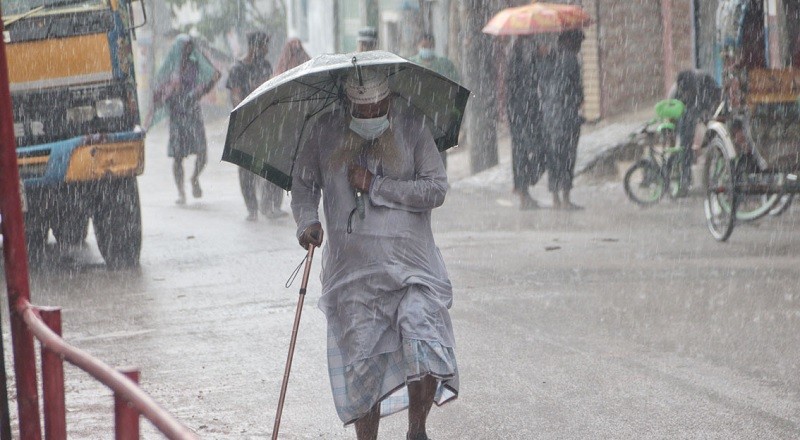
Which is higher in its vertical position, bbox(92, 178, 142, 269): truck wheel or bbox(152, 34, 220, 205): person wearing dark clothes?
bbox(152, 34, 220, 205): person wearing dark clothes

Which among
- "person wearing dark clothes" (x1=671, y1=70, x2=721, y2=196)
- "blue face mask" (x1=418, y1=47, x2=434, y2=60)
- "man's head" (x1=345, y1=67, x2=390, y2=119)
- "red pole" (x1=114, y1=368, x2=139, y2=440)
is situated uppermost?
"man's head" (x1=345, y1=67, x2=390, y2=119)

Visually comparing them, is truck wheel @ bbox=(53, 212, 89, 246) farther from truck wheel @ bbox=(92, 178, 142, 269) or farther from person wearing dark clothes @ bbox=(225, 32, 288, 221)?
person wearing dark clothes @ bbox=(225, 32, 288, 221)

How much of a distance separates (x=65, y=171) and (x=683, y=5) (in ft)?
43.7

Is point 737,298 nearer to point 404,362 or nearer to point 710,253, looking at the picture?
point 710,253

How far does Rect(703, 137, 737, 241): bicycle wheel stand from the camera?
10.6 metres

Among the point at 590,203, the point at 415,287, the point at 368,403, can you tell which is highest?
the point at 415,287

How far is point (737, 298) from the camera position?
838 cm

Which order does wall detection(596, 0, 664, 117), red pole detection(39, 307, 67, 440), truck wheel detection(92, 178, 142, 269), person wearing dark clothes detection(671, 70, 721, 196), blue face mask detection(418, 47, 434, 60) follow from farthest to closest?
wall detection(596, 0, 664, 117)
blue face mask detection(418, 47, 434, 60)
person wearing dark clothes detection(671, 70, 721, 196)
truck wheel detection(92, 178, 142, 269)
red pole detection(39, 307, 67, 440)

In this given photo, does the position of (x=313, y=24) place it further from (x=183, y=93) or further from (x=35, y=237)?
(x=35, y=237)

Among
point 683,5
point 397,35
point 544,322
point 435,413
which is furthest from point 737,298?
point 397,35

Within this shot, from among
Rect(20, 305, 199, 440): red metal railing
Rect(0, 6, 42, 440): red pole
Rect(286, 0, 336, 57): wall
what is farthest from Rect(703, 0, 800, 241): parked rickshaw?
Rect(286, 0, 336, 57): wall

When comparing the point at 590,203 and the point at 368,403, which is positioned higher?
the point at 368,403

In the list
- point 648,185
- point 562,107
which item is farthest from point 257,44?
point 648,185

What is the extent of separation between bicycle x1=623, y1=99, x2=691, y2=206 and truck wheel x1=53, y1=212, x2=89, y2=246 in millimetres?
5880
